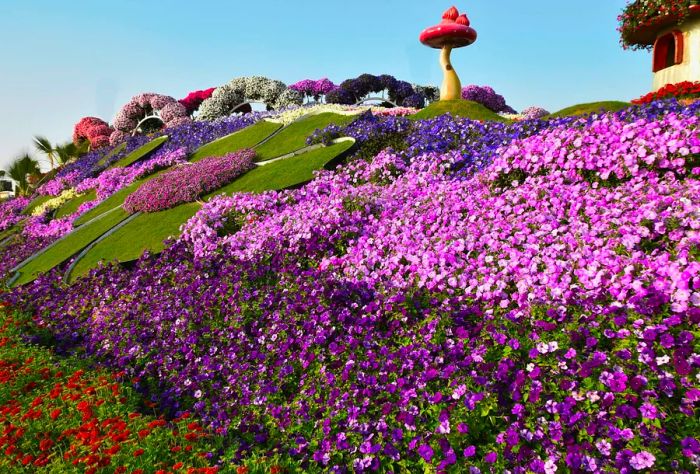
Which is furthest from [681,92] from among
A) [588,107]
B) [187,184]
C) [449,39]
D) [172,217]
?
[172,217]

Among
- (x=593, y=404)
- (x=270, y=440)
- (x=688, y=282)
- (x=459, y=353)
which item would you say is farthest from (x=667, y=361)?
(x=270, y=440)

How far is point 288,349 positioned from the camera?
21.0 ft

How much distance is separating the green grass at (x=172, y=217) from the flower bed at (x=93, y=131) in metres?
35.5

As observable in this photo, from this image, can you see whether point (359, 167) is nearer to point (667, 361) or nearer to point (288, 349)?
point (288, 349)

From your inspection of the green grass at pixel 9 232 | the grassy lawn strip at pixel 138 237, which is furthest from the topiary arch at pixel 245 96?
the grassy lawn strip at pixel 138 237

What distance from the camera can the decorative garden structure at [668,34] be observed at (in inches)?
1000

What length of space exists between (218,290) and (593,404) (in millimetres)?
5604

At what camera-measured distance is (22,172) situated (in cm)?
3659

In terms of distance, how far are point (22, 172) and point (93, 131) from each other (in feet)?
39.2

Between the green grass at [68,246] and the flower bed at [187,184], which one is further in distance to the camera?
the flower bed at [187,184]

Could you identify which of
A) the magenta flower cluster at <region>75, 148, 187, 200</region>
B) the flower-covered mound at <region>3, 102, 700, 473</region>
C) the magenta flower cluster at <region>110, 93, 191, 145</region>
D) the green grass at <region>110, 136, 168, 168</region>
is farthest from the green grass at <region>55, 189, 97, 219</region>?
the magenta flower cluster at <region>110, 93, 191, 145</region>

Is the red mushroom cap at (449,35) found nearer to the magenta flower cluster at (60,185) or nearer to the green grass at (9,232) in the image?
the green grass at (9,232)

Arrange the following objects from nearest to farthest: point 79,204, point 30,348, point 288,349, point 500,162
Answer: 1. point 288,349
2. point 30,348
3. point 500,162
4. point 79,204

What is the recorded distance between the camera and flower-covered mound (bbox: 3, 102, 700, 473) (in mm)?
4328
